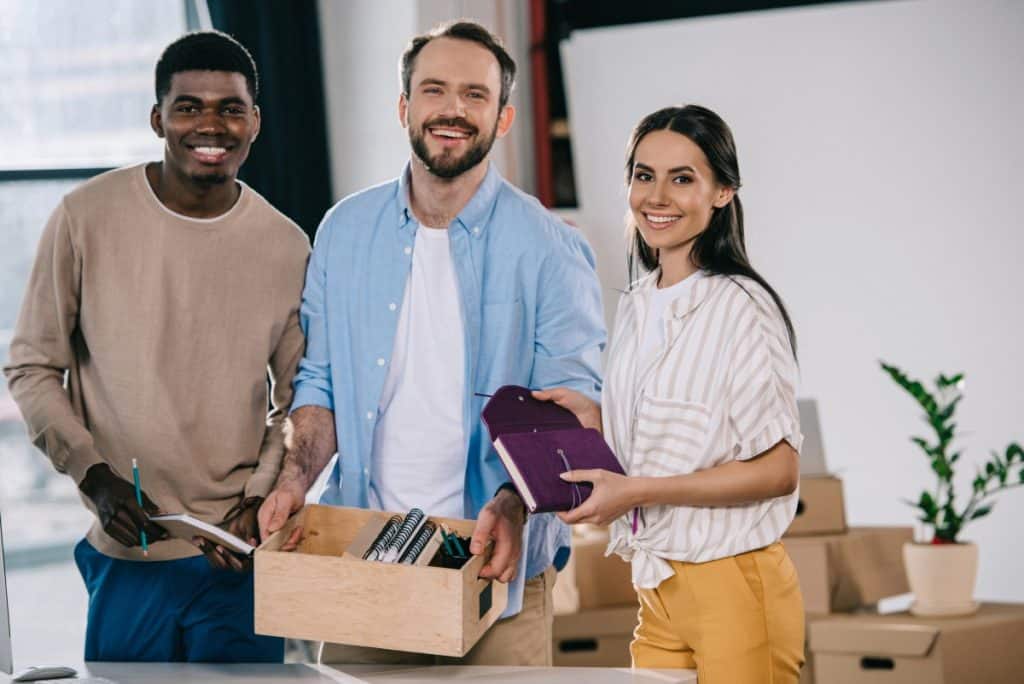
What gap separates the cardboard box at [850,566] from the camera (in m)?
3.62

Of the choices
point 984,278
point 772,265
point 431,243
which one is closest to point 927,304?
point 984,278

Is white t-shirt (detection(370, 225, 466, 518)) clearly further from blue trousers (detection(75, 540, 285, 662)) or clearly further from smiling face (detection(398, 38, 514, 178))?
blue trousers (detection(75, 540, 285, 662))

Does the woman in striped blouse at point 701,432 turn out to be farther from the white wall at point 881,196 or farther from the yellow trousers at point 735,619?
the white wall at point 881,196

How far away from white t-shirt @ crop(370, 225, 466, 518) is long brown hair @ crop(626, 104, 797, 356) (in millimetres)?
453

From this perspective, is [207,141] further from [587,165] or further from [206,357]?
[587,165]

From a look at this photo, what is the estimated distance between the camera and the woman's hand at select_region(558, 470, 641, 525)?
196 centimetres

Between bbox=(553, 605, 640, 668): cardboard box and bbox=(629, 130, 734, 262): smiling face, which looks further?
bbox=(553, 605, 640, 668): cardboard box

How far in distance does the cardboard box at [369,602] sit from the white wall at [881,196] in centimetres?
255

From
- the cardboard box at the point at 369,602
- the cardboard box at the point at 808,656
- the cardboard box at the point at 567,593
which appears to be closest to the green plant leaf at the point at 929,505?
the cardboard box at the point at 808,656

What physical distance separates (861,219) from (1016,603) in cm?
131

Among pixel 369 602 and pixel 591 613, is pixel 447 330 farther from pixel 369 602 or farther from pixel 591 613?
pixel 591 613

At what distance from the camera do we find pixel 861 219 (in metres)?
4.23

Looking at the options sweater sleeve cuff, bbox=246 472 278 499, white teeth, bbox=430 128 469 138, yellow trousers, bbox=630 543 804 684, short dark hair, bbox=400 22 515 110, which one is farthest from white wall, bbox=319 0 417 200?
yellow trousers, bbox=630 543 804 684

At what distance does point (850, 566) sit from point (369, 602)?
2163 millimetres
